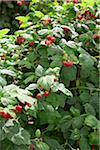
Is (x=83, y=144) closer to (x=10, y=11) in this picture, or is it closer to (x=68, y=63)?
(x=68, y=63)

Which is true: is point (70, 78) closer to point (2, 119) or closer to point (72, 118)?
point (72, 118)

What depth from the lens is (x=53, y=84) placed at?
4.64 feet

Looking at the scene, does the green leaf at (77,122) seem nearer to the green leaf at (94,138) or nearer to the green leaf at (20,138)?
the green leaf at (94,138)

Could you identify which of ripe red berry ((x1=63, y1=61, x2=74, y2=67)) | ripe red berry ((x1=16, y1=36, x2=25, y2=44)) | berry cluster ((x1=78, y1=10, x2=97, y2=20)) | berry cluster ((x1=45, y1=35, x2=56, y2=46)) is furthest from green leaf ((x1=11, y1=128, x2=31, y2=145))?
berry cluster ((x1=78, y1=10, x2=97, y2=20))

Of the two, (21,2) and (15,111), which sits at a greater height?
(15,111)

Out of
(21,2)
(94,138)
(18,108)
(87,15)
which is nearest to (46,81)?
(18,108)

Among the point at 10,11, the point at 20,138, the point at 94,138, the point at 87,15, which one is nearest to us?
the point at 20,138

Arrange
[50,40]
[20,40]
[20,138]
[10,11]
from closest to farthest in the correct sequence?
[20,138] < [50,40] < [20,40] < [10,11]

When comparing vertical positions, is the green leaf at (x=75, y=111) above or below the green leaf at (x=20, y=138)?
below

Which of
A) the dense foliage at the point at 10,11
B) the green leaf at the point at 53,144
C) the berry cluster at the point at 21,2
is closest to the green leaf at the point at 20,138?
the green leaf at the point at 53,144

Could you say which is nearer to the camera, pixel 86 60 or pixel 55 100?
pixel 55 100

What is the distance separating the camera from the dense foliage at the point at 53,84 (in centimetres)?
131

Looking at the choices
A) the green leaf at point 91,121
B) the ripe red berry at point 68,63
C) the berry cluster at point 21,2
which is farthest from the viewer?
the berry cluster at point 21,2

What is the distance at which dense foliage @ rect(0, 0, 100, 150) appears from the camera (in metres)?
1.31
